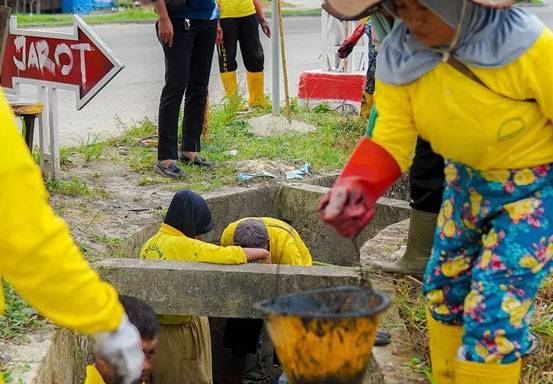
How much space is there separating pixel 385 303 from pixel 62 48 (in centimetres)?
391

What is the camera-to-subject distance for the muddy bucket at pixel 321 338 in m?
2.78

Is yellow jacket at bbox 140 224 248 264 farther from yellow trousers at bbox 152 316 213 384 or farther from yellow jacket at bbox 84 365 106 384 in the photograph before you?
yellow jacket at bbox 84 365 106 384

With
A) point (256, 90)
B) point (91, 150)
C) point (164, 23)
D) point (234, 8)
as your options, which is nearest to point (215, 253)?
point (164, 23)

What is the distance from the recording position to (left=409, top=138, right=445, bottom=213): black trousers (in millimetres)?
4332

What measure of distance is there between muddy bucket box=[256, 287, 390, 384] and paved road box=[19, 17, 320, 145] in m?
5.81

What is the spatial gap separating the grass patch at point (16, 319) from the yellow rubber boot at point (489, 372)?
6.65 feet

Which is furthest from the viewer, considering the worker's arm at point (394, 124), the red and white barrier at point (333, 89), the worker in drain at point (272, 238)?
the red and white barrier at point (333, 89)

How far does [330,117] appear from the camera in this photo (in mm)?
8828

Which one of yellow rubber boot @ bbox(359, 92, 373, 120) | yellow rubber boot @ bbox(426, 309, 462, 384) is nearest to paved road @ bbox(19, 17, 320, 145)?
yellow rubber boot @ bbox(359, 92, 373, 120)

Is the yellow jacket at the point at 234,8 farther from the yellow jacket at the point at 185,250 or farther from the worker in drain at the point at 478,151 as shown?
the worker in drain at the point at 478,151

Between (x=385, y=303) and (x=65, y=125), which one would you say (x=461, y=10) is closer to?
(x=385, y=303)

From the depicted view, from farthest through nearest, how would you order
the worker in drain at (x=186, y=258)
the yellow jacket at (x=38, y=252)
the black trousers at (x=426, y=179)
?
the worker in drain at (x=186, y=258) → the black trousers at (x=426, y=179) → the yellow jacket at (x=38, y=252)

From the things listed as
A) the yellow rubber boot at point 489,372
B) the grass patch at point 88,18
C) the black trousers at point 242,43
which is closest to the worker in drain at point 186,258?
the yellow rubber boot at point 489,372

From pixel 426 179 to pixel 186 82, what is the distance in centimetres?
272
